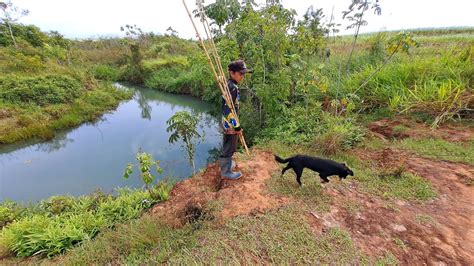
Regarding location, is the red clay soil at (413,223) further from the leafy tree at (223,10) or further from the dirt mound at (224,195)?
the leafy tree at (223,10)

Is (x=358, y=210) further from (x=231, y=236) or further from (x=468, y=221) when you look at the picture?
(x=231, y=236)

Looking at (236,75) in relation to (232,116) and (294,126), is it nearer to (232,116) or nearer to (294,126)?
(232,116)

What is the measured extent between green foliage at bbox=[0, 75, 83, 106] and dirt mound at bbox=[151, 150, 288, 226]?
9.53 metres

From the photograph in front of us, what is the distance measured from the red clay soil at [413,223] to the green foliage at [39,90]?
11.3 meters

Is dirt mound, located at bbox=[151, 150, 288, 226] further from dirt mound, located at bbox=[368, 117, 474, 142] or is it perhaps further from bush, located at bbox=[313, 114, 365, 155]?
dirt mound, located at bbox=[368, 117, 474, 142]

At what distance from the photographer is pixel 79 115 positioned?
32.0 ft

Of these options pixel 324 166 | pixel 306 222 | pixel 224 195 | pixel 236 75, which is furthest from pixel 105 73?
pixel 306 222

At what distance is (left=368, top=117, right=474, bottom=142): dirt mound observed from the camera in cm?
418

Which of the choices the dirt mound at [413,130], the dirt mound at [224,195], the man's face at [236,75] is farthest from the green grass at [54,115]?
the dirt mound at [413,130]

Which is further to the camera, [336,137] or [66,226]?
[336,137]

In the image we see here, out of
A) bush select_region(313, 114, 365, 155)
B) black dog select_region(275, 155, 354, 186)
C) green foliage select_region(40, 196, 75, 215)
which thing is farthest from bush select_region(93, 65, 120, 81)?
black dog select_region(275, 155, 354, 186)

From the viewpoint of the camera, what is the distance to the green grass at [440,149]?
3574 mm

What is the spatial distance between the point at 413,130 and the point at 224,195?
3.80m

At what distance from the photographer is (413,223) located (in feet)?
7.55
